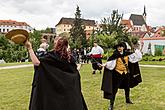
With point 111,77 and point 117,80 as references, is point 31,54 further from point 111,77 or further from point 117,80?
point 117,80

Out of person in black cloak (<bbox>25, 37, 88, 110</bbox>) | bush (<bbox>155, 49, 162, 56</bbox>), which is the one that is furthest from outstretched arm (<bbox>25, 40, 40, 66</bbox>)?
bush (<bbox>155, 49, 162, 56</bbox>)

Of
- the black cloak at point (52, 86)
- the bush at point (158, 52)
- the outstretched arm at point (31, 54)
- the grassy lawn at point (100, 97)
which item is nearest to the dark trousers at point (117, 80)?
the grassy lawn at point (100, 97)

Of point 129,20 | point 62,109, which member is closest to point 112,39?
point 62,109

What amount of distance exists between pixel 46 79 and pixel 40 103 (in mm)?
366

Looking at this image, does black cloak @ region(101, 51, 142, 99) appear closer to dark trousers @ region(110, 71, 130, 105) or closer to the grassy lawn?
dark trousers @ region(110, 71, 130, 105)

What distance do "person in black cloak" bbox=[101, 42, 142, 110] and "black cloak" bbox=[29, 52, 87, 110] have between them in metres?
2.99

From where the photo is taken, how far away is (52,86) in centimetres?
486

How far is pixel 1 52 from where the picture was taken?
5188cm

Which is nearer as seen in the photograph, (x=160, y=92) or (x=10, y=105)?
(x=10, y=105)

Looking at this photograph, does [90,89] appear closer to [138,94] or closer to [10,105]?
[138,94]

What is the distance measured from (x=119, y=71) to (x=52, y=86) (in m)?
3.46

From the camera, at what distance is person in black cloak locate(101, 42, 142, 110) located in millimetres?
7836

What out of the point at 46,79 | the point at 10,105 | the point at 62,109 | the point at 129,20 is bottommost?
the point at 10,105

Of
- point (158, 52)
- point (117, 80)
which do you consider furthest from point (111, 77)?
point (158, 52)
